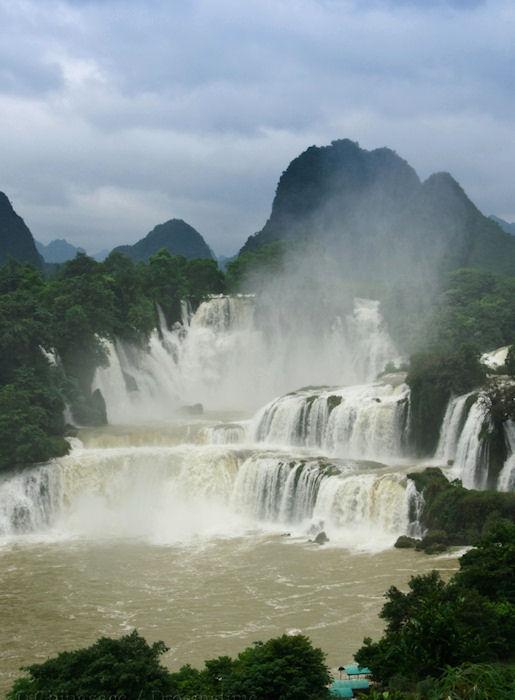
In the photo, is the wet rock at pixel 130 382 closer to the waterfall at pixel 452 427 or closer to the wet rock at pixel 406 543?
the waterfall at pixel 452 427

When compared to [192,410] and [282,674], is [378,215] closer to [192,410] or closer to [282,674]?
[192,410]

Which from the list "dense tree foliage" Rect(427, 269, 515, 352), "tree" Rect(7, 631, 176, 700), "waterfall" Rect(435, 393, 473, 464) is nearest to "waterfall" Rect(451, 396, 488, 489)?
"waterfall" Rect(435, 393, 473, 464)

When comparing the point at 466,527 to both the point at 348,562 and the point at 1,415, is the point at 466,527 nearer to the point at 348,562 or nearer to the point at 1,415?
the point at 348,562

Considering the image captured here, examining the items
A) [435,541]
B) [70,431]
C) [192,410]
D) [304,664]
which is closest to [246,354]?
[192,410]

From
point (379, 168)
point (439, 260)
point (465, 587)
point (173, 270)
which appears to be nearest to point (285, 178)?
point (379, 168)

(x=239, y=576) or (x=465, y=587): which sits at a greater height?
(x=465, y=587)

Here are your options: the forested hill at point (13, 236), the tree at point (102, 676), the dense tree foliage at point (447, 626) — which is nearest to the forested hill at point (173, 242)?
the forested hill at point (13, 236)
